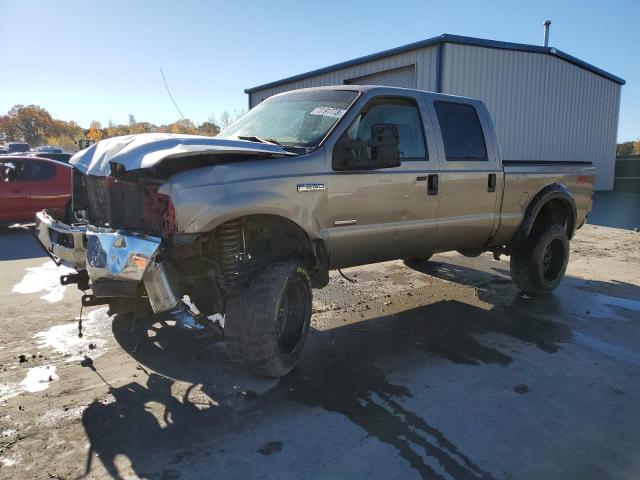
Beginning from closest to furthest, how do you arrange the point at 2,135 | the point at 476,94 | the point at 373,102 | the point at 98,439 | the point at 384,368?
the point at 98,439, the point at 384,368, the point at 373,102, the point at 476,94, the point at 2,135

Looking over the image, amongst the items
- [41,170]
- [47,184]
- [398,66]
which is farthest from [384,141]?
[398,66]

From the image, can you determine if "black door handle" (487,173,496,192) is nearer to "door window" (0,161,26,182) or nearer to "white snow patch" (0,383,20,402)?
"white snow patch" (0,383,20,402)

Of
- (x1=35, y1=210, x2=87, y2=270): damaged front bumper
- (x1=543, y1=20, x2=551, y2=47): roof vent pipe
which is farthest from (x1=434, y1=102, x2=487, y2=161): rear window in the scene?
(x1=543, y1=20, x2=551, y2=47): roof vent pipe

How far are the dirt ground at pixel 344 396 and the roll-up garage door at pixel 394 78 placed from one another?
10.7m

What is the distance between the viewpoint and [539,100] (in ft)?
57.4

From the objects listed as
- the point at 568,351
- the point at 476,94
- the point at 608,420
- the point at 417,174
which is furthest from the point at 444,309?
the point at 476,94

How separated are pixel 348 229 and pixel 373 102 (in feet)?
3.88

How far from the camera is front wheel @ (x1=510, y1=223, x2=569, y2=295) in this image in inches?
239

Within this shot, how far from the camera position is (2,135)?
75.1 metres

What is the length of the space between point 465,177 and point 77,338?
156 inches

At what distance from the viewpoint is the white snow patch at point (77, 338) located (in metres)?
4.25

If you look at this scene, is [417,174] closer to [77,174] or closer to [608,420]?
[608,420]

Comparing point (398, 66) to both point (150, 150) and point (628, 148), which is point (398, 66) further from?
point (628, 148)

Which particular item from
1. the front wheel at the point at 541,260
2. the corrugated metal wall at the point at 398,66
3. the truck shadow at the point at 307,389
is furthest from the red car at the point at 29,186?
the corrugated metal wall at the point at 398,66
